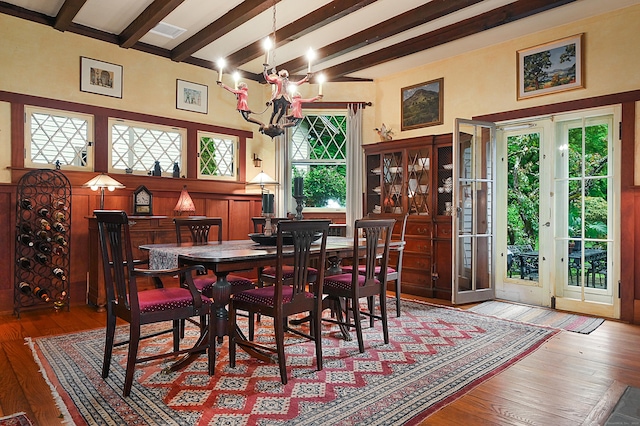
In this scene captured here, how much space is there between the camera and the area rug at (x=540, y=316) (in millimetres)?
3916

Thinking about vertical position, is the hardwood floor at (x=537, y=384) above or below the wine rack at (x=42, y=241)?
below

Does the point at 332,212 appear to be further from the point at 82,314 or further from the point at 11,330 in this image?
the point at 11,330

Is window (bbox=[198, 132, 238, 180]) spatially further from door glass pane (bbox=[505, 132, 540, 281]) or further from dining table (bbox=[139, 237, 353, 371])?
door glass pane (bbox=[505, 132, 540, 281])

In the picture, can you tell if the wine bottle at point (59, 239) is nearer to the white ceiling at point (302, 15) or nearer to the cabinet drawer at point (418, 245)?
the white ceiling at point (302, 15)

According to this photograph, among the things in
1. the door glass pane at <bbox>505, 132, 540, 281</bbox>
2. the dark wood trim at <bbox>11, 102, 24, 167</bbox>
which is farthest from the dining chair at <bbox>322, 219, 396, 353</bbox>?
the dark wood trim at <bbox>11, 102, 24, 167</bbox>

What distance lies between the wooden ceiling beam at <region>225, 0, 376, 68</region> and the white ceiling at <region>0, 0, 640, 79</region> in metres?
0.05

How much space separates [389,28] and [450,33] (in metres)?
0.70

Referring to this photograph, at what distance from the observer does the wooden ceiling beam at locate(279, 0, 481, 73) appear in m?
3.99

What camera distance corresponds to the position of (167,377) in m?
2.60

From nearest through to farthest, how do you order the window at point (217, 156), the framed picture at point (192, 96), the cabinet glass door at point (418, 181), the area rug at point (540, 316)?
the area rug at point (540, 316), the cabinet glass door at point (418, 181), the framed picture at point (192, 96), the window at point (217, 156)

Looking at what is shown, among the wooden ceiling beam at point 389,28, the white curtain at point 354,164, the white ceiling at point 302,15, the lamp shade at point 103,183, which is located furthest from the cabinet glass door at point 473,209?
the lamp shade at point 103,183

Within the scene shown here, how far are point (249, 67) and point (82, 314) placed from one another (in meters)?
3.83

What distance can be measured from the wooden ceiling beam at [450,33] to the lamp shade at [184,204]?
2.58 meters

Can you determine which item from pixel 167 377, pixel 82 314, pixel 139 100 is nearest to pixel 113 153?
pixel 139 100
